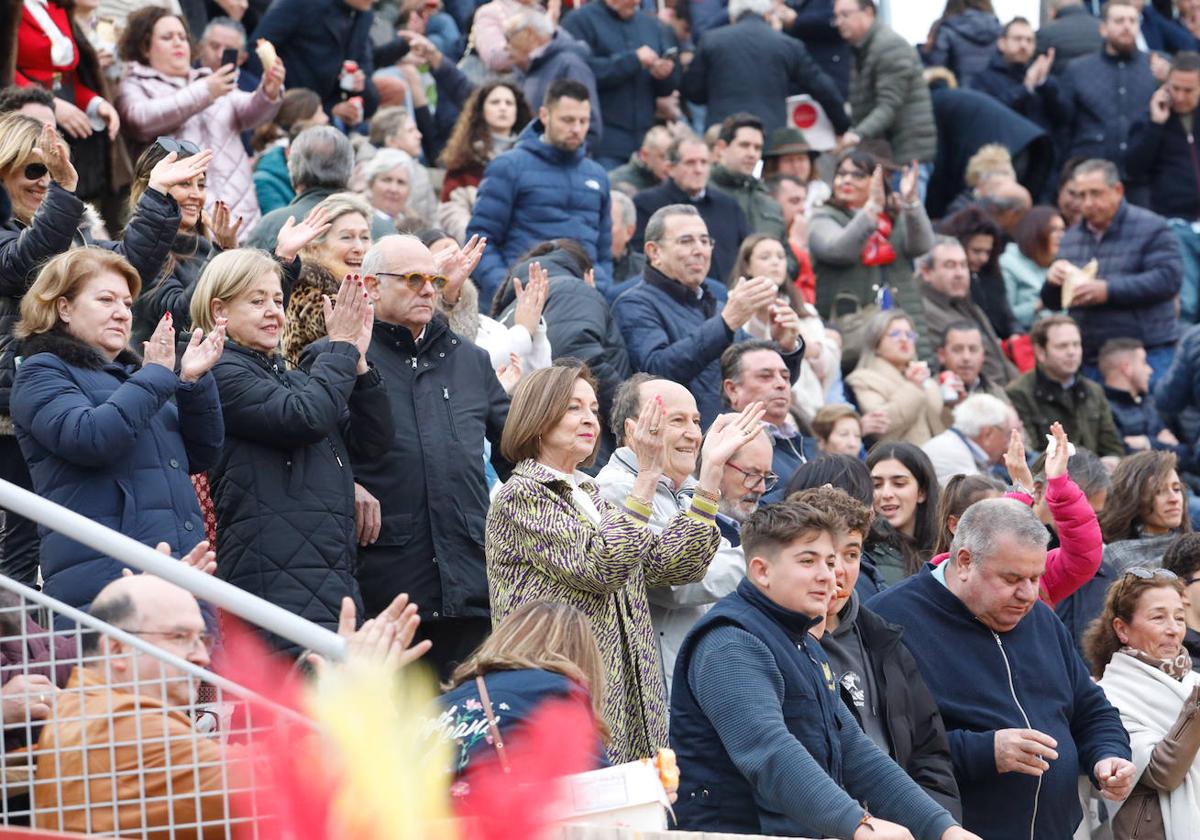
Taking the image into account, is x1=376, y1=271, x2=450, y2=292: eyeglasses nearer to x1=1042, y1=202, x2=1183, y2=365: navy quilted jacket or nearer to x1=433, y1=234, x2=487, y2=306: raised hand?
x1=433, y1=234, x2=487, y2=306: raised hand

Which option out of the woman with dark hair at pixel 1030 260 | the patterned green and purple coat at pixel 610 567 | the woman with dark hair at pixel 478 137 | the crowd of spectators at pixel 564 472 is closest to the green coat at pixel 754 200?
the crowd of spectators at pixel 564 472

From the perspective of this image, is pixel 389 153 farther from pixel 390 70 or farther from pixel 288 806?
pixel 288 806

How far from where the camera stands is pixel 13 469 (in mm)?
6234

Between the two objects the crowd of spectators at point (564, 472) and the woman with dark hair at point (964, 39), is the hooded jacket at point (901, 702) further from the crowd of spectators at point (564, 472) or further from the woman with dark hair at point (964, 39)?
the woman with dark hair at point (964, 39)

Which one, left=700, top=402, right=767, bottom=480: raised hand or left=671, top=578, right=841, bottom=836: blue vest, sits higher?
left=700, top=402, right=767, bottom=480: raised hand

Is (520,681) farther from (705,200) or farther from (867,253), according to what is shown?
(867,253)

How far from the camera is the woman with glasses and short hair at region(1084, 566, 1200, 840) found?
21.8 ft

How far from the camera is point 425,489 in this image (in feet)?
21.8

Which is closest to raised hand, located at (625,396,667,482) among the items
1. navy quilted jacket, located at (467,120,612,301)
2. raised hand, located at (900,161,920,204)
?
navy quilted jacket, located at (467,120,612,301)

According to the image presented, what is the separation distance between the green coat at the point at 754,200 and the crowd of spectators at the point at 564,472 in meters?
0.58

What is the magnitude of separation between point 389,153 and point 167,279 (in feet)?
11.0

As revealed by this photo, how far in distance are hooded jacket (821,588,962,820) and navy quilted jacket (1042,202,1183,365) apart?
24.0ft

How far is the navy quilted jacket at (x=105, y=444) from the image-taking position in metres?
5.48

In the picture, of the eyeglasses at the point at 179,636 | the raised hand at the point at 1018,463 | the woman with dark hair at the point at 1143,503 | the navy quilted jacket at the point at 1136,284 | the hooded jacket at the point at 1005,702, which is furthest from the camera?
the navy quilted jacket at the point at 1136,284
